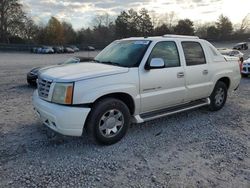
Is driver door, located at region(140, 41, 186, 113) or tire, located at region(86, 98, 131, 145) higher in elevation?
driver door, located at region(140, 41, 186, 113)

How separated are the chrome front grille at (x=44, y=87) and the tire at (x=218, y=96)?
12.6 feet

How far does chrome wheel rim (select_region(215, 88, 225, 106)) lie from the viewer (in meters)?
6.23

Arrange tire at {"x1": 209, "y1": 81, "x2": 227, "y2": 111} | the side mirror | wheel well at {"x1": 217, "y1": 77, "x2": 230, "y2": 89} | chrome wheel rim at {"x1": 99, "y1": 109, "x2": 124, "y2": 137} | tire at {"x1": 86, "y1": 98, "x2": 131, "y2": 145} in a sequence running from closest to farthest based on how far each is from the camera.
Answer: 1. tire at {"x1": 86, "y1": 98, "x2": 131, "y2": 145}
2. chrome wheel rim at {"x1": 99, "y1": 109, "x2": 124, "y2": 137}
3. the side mirror
4. tire at {"x1": 209, "y1": 81, "x2": 227, "y2": 111}
5. wheel well at {"x1": 217, "y1": 77, "x2": 230, "y2": 89}

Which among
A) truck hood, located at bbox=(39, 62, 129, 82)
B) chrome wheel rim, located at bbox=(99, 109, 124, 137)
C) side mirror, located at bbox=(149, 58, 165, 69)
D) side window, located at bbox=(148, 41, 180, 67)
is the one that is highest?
side window, located at bbox=(148, 41, 180, 67)

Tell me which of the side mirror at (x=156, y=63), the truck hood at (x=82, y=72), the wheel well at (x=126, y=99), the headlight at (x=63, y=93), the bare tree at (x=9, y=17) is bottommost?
the wheel well at (x=126, y=99)

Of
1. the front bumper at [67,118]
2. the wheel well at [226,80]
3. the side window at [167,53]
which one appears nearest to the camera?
the front bumper at [67,118]

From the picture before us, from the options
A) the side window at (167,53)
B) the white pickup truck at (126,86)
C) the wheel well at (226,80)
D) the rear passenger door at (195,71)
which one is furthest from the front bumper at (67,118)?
the wheel well at (226,80)

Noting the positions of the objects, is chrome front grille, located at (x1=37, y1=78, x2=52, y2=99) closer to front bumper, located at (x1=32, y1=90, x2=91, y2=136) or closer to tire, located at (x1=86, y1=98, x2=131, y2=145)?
front bumper, located at (x1=32, y1=90, x2=91, y2=136)

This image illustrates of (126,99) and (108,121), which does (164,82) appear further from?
(108,121)

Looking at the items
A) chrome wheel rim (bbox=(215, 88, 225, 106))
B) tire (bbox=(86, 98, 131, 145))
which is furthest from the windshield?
chrome wheel rim (bbox=(215, 88, 225, 106))

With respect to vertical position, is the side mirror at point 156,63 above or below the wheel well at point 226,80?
above

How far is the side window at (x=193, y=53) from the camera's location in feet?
17.4

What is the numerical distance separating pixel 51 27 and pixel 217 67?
226ft

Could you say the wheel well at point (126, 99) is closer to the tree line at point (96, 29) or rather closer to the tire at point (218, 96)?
the tire at point (218, 96)
